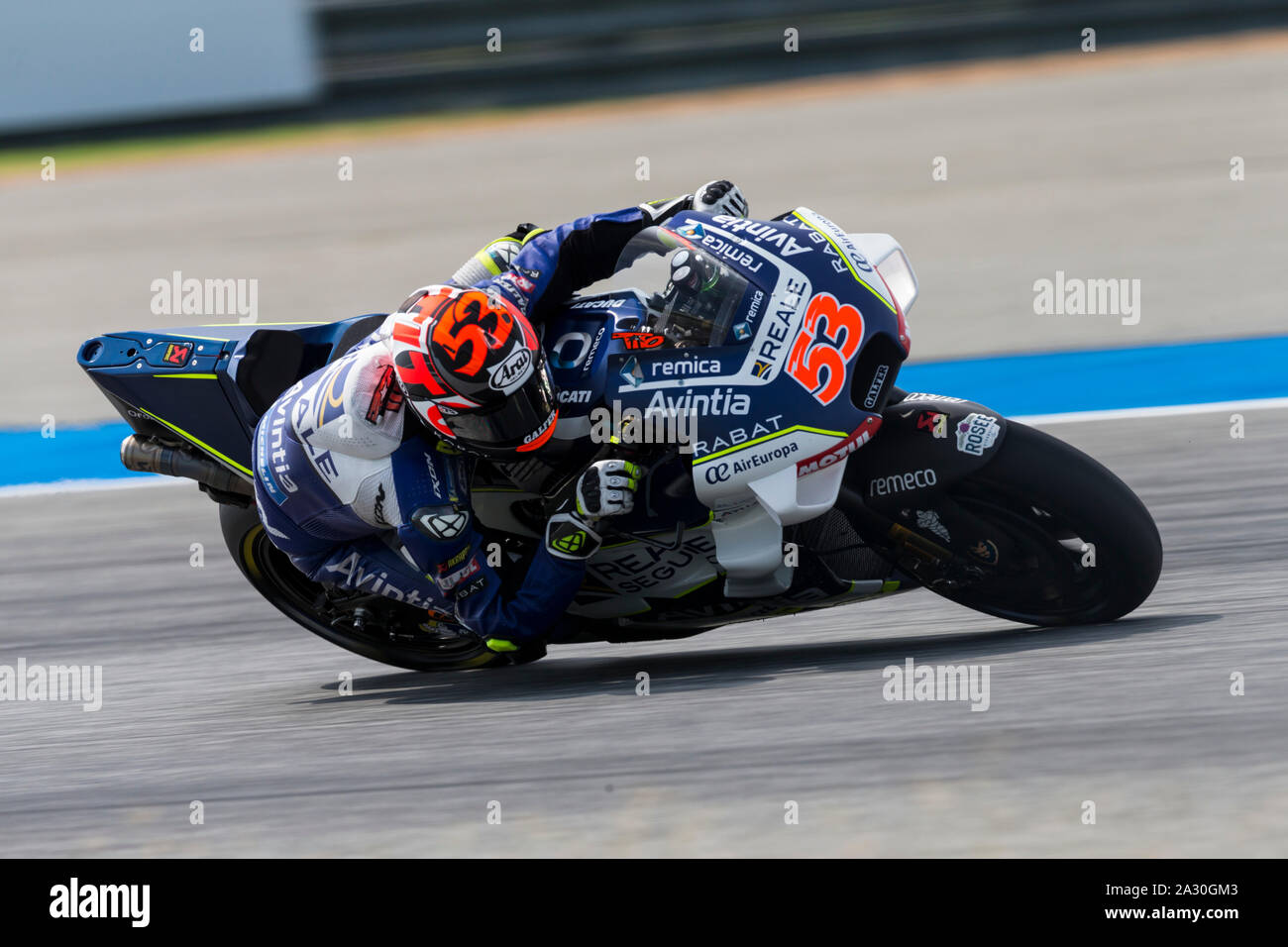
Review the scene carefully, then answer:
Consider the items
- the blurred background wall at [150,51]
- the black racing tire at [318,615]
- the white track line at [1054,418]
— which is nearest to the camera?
the black racing tire at [318,615]

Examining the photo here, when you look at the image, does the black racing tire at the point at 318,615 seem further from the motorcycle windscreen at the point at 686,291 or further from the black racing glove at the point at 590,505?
the motorcycle windscreen at the point at 686,291

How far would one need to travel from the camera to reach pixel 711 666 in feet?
17.1

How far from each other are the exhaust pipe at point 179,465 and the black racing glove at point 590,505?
1.23 metres

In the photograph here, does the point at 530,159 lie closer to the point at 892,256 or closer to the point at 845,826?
the point at 892,256

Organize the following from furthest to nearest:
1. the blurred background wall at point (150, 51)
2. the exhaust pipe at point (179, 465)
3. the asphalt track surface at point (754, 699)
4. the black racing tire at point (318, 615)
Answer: the blurred background wall at point (150, 51) → the black racing tire at point (318, 615) → the exhaust pipe at point (179, 465) → the asphalt track surface at point (754, 699)

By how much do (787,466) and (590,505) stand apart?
56 centimetres

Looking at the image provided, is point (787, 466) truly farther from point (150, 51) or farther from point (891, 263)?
point (150, 51)

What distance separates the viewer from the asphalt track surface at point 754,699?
3.78 metres

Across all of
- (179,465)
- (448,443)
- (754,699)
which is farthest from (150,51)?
(754,699)

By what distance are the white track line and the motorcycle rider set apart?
10.1 feet

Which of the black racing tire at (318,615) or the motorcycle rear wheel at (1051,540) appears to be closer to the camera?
the motorcycle rear wheel at (1051,540)

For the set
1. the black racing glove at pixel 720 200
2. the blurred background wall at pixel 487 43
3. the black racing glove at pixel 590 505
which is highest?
the blurred background wall at pixel 487 43

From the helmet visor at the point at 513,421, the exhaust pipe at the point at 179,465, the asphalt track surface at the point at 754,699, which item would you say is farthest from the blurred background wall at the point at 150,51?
the helmet visor at the point at 513,421

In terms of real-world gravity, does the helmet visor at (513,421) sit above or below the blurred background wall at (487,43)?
below
